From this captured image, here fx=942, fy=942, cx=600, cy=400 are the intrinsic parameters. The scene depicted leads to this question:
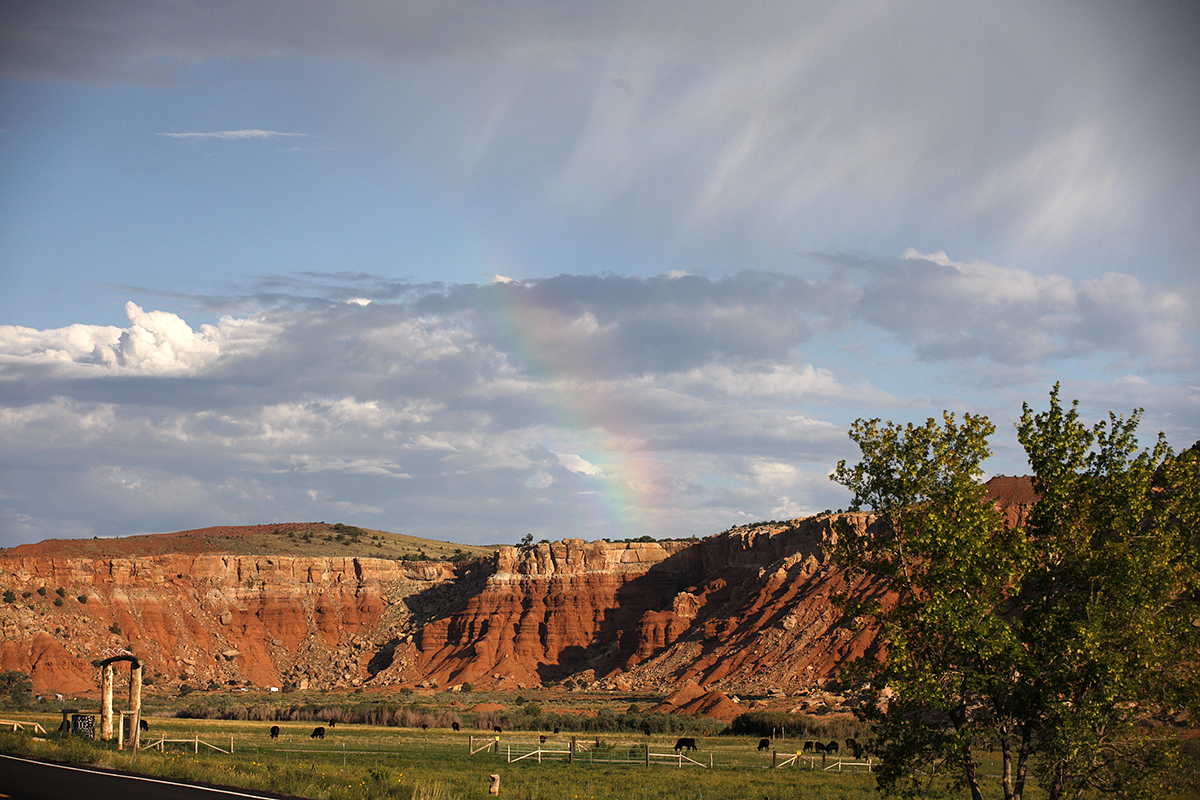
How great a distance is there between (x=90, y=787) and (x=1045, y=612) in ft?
68.3

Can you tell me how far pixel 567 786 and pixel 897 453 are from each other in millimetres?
19782

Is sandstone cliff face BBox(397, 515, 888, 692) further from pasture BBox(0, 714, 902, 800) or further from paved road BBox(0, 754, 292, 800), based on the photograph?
paved road BBox(0, 754, 292, 800)

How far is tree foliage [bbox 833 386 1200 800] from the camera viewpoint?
55.7ft

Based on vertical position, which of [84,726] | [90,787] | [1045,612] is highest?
[1045,612]

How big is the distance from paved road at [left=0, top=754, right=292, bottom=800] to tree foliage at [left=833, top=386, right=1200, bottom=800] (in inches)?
545

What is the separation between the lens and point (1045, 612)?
58.5 ft

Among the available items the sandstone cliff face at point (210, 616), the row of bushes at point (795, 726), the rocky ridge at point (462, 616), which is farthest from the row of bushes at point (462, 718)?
the sandstone cliff face at point (210, 616)

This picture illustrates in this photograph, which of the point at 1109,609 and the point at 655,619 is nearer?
the point at 1109,609

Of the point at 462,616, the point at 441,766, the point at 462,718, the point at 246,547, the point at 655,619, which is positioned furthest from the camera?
the point at 246,547

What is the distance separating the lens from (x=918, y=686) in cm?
1681

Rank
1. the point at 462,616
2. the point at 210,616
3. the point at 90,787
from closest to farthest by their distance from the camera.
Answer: the point at 90,787
the point at 210,616
the point at 462,616

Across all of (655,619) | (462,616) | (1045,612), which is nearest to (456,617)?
(462,616)

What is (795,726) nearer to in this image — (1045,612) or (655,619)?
(1045,612)

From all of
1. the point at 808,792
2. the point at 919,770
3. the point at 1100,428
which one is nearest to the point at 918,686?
the point at 919,770
